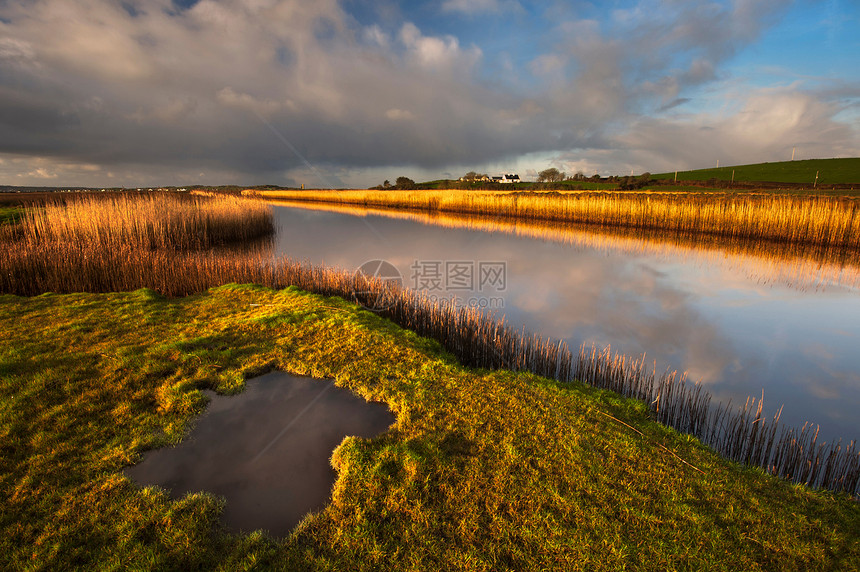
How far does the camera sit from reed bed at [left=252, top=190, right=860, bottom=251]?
16.6m

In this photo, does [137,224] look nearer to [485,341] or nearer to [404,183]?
[485,341]

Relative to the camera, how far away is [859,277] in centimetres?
1250

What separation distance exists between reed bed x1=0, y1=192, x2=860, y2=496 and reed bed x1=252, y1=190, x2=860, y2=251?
1759 centimetres

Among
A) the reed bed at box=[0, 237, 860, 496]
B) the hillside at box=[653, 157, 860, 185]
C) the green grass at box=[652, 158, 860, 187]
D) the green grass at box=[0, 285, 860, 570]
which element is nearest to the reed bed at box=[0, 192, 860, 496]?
the reed bed at box=[0, 237, 860, 496]

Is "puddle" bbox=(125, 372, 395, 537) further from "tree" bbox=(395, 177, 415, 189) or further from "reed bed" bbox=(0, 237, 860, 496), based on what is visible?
"tree" bbox=(395, 177, 415, 189)

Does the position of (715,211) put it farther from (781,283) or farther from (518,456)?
(518,456)

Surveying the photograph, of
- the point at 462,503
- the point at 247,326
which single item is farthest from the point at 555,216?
the point at 462,503

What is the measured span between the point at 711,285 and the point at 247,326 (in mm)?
14458

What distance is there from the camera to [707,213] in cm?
2073

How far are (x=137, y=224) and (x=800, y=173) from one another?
3842 inches

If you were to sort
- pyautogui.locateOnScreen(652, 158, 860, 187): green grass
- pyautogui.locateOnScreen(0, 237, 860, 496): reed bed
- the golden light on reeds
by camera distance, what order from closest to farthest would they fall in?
pyautogui.locateOnScreen(0, 237, 860, 496): reed bed, the golden light on reeds, pyautogui.locateOnScreen(652, 158, 860, 187): green grass

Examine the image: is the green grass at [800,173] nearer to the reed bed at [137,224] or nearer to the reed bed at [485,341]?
the reed bed at [485,341]

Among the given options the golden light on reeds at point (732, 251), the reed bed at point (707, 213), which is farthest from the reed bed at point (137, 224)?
the reed bed at point (707, 213)

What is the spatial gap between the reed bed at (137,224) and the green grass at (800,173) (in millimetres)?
75916
